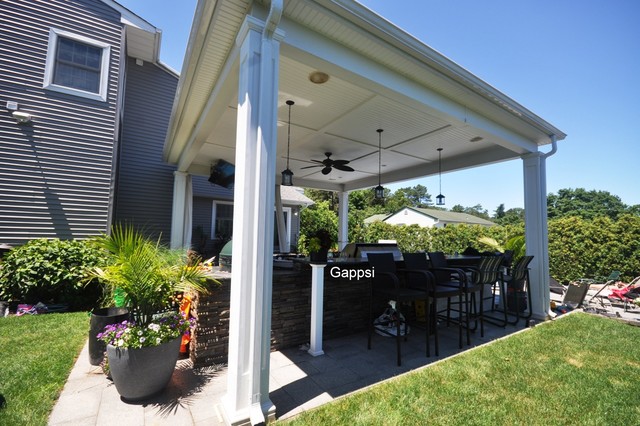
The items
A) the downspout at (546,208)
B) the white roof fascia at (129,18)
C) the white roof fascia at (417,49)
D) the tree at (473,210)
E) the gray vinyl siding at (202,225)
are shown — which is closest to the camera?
the white roof fascia at (417,49)

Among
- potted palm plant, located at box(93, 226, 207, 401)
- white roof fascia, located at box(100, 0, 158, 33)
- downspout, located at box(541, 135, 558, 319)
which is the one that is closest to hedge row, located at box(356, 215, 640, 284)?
downspout, located at box(541, 135, 558, 319)

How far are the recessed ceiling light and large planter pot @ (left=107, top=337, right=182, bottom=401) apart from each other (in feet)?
10.2

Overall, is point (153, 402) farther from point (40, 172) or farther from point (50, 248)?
point (40, 172)

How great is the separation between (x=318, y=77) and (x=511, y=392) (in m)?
3.68

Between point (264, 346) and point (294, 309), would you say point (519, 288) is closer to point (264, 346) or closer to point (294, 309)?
point (294, 309)

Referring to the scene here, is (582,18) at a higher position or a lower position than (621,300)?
higher

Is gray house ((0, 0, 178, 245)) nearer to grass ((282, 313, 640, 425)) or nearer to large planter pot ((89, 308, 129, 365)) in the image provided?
large planter pot ((89, 308, 129, 365))

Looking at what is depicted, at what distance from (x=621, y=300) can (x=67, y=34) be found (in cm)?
1255

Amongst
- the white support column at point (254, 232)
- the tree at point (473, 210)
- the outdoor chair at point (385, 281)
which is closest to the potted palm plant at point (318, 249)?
the outdoor chair at point (385, 281)

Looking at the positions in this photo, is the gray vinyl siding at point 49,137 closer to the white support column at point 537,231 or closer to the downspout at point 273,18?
the downspout at point 273,18

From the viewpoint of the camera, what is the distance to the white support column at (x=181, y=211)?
7234mm

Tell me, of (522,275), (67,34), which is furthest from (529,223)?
(67,34)

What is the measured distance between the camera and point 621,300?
5.78m

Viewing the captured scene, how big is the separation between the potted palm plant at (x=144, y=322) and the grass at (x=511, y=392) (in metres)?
1.14
